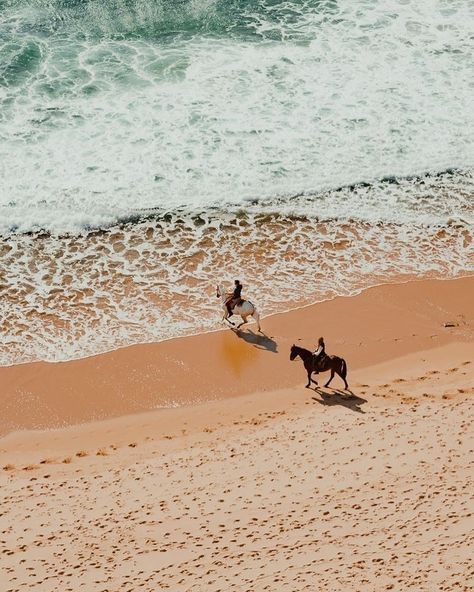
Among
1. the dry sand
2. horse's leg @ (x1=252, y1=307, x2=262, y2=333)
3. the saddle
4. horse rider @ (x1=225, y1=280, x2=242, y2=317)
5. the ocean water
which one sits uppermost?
the ocean water

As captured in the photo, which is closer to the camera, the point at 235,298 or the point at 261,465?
the point at 261,465

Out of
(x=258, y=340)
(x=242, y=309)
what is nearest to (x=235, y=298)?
(x=242, y=309)

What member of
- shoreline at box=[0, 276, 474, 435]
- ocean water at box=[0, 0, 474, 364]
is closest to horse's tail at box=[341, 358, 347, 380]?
shoreline at box=[0, 276, 474, 435]

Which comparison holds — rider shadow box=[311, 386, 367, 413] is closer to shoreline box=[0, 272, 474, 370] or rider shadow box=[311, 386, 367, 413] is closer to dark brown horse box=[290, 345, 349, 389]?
dark brown horse box=[290, 345, 349, 389]

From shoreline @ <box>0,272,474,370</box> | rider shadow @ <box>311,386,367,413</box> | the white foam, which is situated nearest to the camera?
rider shadow @ <box>311,386,367,413</box>

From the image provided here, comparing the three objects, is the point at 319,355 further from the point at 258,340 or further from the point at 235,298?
the point at 235,298

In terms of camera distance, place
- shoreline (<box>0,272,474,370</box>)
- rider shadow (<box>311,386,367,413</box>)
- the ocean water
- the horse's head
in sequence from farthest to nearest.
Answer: the ocean water, shoreline (<box>0,272,474,370</box>), the horse's head, rider shadow (<box>311,386,367,413</box>)

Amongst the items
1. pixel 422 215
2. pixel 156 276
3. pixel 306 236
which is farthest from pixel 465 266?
pixel 156 276
